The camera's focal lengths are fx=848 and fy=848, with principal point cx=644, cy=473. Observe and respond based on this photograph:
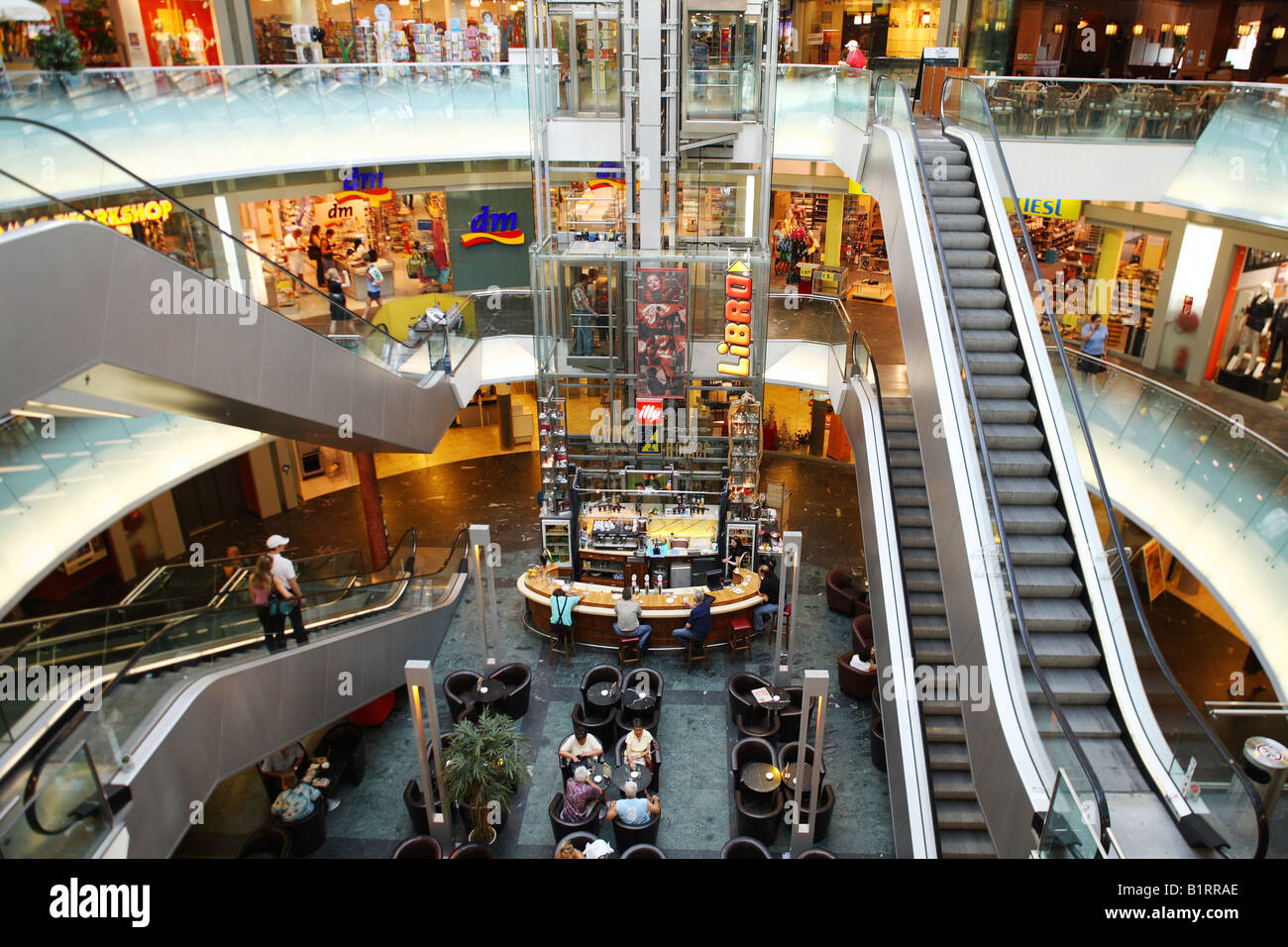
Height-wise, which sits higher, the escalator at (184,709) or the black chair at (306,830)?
the escalator at (184,709)

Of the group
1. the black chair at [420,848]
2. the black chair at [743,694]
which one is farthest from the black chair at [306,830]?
the black chair at [743,694]

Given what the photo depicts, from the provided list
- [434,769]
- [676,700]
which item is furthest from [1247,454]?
[434,769]

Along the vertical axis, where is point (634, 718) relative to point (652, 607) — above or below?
below

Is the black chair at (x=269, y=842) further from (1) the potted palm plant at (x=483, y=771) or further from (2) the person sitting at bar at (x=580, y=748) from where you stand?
(2) the person sitting at bar at (x=580, y=748)

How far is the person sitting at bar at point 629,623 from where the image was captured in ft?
37.8

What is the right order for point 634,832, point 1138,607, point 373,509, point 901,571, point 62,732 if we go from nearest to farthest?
point 62,732, point 1138,607, point 634,832, point 901,571, point 373,509

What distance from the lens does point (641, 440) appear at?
1369cm

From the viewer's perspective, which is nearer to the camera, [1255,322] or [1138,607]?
[1138,607]

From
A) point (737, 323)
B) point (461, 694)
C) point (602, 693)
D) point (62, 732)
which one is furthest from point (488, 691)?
point (737, 323)

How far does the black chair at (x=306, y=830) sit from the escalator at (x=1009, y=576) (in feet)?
20.5

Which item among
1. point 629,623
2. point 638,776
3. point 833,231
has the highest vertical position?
point 833,231

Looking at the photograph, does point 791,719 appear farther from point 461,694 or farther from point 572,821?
point 461,694

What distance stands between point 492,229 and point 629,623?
9801 millimetres
